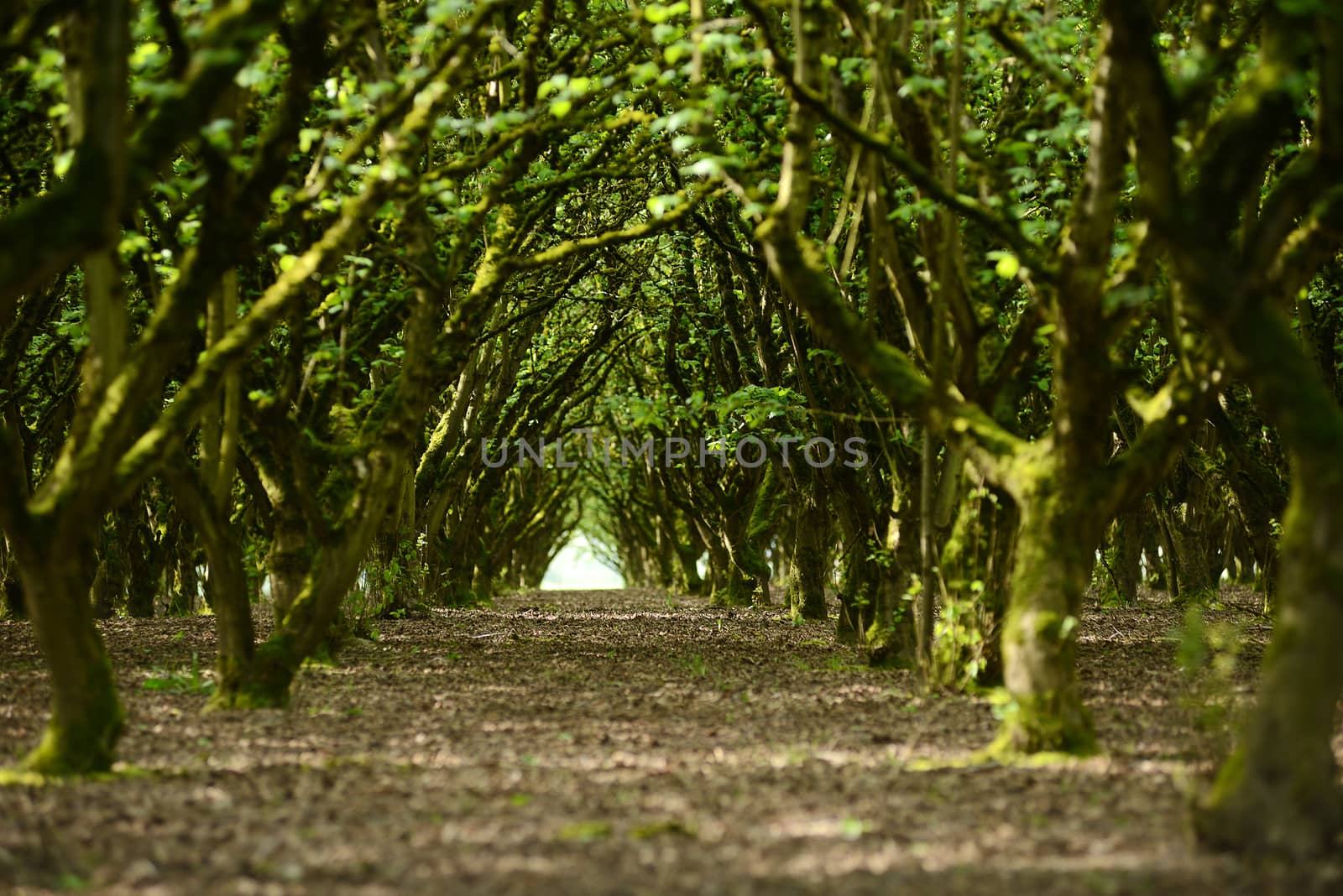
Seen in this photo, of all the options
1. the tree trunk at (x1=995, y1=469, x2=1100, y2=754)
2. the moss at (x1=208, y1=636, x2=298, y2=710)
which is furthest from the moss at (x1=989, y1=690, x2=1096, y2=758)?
the moss at (x1=208, y1=636, x2=298, y2=710)

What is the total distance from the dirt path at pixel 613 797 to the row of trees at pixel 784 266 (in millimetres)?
646

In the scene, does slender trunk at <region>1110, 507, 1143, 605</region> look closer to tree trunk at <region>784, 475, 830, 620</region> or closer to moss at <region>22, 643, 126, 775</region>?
tree trunk at <region>784, 475, 830, 620</region>

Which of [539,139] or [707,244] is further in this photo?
[707,244]

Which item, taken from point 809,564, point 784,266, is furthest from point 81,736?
point 809,564

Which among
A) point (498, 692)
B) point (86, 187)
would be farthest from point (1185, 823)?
point (498, 692)

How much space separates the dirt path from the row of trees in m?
0.65

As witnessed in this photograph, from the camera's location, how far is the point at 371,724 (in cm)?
973

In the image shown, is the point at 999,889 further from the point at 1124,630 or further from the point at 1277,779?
the point at 1124,630

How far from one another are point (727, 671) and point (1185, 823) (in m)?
8.36

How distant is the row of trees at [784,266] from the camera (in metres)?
5.69

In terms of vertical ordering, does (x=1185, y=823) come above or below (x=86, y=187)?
below

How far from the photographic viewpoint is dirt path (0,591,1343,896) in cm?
517

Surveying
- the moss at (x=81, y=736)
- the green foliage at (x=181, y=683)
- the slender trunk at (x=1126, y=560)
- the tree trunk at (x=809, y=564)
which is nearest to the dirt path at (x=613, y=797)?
the green foliage at (x=181, y=683)

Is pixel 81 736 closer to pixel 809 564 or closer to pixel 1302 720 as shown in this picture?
pixel 1302 720
